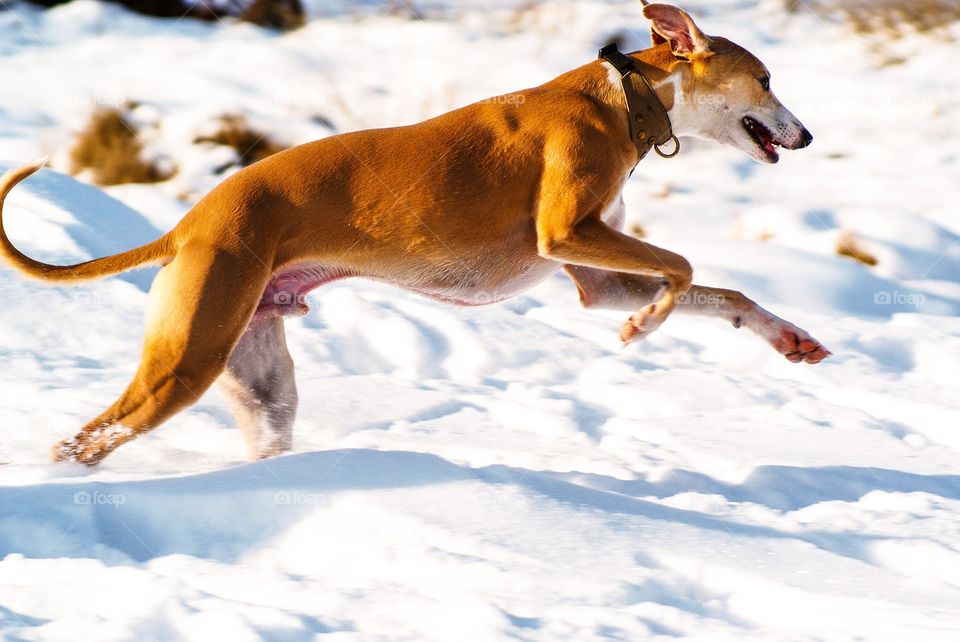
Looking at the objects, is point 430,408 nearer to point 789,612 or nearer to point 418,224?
point 418,224

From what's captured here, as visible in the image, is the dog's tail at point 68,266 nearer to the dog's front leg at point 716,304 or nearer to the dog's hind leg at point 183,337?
the dog's hind leg at point 183,337

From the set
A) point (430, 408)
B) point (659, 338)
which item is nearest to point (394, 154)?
point (430, 408)

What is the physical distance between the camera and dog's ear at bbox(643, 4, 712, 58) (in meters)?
3.83

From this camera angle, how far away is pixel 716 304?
13.0 feet

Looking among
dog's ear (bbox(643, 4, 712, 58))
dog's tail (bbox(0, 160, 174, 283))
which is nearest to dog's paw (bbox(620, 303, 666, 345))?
dog's ear (bbox(643, 4, 712, 58))

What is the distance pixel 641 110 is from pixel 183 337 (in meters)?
1.66

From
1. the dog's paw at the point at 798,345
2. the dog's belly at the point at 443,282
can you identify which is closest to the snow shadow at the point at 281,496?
the dog's paw at the point at 798,345

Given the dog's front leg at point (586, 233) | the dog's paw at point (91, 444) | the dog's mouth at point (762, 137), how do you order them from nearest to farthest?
the dog's paw at point (91, 444) < the dog's front leg at point (586, 233) < the dog's mouth at point (762, 137)

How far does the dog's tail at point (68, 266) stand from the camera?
3502mm

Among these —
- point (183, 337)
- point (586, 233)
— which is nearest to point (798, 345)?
point (586, 233)

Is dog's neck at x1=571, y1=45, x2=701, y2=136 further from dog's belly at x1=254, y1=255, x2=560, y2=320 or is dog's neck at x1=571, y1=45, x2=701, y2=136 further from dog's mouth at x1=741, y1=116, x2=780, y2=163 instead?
dog's belly at x1=254, y1=255, x2=560, y2=320

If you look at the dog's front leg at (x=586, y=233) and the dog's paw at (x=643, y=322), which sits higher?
the dog's front leg at (x=586, y=233)

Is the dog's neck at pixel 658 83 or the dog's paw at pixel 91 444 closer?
the dog's paw at pixel 91 444

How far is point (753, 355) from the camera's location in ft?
18.2
